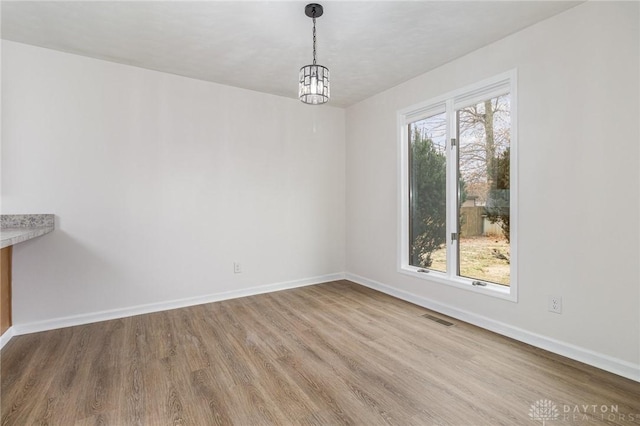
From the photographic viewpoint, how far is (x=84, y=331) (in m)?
2.96

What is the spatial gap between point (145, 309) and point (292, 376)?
7.14 ft

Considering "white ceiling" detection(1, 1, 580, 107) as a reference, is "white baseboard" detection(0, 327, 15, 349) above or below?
below

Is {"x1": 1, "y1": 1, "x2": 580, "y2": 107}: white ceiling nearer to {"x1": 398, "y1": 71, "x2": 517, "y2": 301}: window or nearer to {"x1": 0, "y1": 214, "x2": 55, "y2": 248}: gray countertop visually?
{"x1": 398, "y1": 71, "x2": 517, "y2": 301}: window

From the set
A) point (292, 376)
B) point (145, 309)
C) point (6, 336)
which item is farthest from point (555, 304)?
point (6, 336)

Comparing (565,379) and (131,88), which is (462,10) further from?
(131,88)

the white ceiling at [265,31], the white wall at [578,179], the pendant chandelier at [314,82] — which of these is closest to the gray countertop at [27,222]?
the white ceiling at [265,31]

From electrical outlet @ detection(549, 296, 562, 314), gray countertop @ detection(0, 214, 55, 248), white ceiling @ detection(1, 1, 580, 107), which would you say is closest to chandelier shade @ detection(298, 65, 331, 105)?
white ceiling @ detection(1, 1, 580, 107)

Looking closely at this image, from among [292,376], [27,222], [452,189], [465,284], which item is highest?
[452,189]

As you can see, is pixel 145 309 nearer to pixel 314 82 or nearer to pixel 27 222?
pixel 27 222

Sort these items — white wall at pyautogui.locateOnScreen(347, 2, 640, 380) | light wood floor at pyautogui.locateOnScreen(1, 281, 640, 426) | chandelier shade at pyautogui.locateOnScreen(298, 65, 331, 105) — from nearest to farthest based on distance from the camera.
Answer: light wood floor at pyautogui.locateOnScreen(1, 281, 640, 426) → white wall at pyautogui.locateOnScreen(347, 2, 640, 380) → chandelier shade at pyautogui.locateOnScreen(298, 65, 331, 105)

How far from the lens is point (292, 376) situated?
2.18 meters

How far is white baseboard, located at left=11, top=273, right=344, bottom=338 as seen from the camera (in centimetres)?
295

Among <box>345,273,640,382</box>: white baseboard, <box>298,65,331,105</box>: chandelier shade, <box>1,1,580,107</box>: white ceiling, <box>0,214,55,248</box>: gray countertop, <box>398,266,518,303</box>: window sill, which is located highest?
<box>1,1,580,107</box>: white ceiling

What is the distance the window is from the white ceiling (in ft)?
1.74
